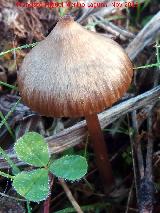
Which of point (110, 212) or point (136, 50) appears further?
point (136, 50)

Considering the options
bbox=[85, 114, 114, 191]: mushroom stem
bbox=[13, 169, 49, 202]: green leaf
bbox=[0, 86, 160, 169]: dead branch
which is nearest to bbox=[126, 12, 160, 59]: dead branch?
bbox=[0, 86, 160, 169]: dead branch

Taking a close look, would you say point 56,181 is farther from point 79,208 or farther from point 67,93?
point 67,93

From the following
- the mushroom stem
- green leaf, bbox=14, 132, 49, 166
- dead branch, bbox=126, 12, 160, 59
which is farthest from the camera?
dead branch, bbox=126, 12, 160, 59

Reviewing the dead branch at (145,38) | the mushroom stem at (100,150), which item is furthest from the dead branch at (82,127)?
the dead branch at (145,38)

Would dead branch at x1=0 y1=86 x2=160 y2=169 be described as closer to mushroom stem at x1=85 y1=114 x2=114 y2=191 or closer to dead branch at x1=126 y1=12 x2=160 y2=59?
mushroom stem at x1=85 y1=114 x2=114 y2=191

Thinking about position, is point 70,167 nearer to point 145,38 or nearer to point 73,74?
point 73,74

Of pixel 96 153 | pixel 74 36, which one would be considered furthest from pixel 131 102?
pixel 74 36

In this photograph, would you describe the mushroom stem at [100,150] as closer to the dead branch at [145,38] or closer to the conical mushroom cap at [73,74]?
the conical mushroom cap at [73,74]
